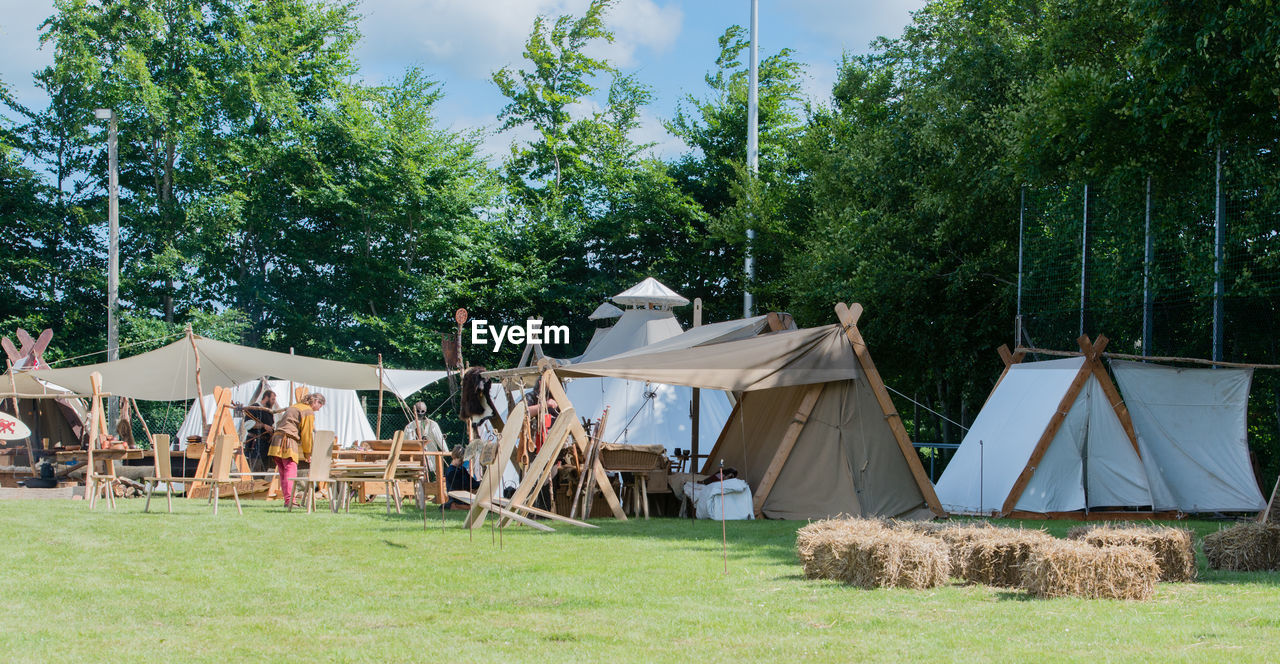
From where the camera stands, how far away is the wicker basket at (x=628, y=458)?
11.8 metres

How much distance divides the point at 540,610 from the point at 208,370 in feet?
39.6

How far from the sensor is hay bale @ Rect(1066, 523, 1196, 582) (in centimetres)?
638

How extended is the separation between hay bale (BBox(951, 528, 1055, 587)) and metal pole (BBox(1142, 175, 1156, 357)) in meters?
7.47

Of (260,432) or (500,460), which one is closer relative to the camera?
(500,460)

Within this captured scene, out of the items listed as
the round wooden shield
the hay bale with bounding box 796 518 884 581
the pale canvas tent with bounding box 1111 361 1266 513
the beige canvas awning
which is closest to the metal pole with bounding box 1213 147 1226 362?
the pale canvas tent with bounding box 1111 361 1266 513

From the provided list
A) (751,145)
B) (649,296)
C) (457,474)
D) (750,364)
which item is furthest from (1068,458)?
(751,145)

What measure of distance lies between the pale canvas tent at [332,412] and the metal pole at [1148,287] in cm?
1323

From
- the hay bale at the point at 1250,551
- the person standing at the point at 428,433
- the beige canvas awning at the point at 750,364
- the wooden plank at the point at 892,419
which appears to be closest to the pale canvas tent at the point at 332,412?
the person standing at the point at 428,433

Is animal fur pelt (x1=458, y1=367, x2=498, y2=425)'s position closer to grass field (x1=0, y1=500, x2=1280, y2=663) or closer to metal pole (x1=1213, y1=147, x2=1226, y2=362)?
grass field (x1=0, y1=500, x2=1280, y2=663)

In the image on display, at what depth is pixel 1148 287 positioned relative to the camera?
13.1m

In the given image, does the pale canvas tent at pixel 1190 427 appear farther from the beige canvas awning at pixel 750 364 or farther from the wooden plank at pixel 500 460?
the wooden plank at pixel 500 460

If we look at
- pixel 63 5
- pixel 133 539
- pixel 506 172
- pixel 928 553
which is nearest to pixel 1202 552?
pixel 928 553

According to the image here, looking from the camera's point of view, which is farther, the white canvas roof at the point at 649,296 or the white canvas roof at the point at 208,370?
the white canvas roof at the point at 649,296

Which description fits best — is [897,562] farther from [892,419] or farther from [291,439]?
[291,439]
